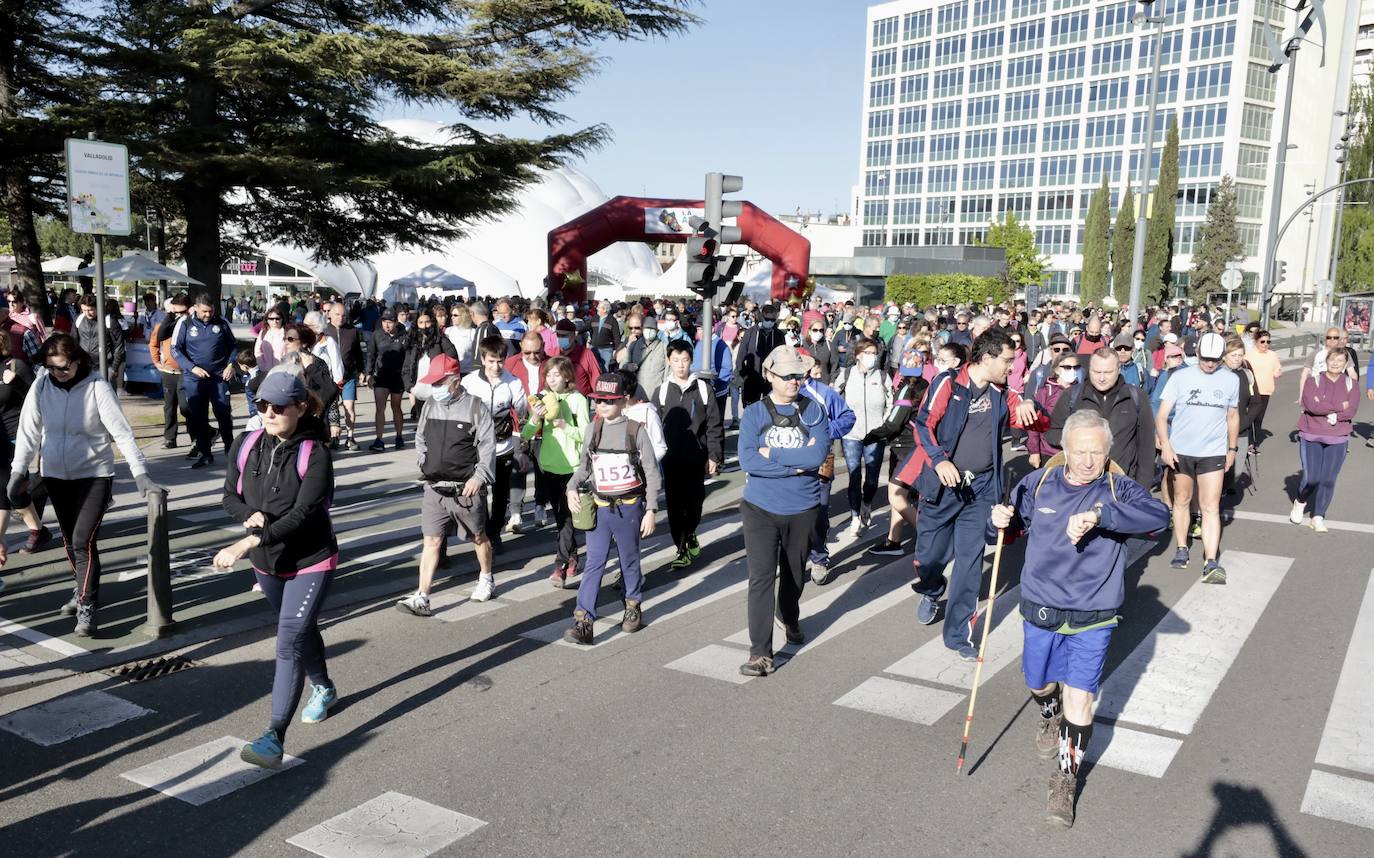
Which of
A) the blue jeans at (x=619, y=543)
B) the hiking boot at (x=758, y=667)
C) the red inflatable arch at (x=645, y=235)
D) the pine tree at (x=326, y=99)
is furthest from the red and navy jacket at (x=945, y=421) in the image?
the red inflatable arch at (x=645, y=235)

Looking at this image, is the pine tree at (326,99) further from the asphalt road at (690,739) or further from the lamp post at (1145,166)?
the asphalt road at (690,739)

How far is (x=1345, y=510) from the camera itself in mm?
11211

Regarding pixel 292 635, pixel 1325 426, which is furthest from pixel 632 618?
pixel 1325 426

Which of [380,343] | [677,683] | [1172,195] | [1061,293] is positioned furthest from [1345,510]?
[1061,293]

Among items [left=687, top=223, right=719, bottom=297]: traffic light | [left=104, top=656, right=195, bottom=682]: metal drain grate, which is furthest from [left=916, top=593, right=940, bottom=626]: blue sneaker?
[left=687, top=223, right=719, bottom=297]: traffic light

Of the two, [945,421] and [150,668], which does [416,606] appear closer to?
[150,668]

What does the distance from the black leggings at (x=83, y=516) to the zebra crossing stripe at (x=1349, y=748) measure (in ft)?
21.8

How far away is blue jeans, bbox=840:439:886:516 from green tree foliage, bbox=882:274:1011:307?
57500 mm

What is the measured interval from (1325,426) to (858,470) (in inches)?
175

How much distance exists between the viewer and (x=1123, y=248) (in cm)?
6962

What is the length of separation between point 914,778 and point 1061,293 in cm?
8637

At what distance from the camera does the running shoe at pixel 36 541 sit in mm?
8102

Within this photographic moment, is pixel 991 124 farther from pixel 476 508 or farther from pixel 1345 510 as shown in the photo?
pixel 476 508

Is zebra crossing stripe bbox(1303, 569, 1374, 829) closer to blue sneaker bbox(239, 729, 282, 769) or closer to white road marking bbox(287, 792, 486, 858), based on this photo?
white road marking bbox(287, 792, 486, 858)
